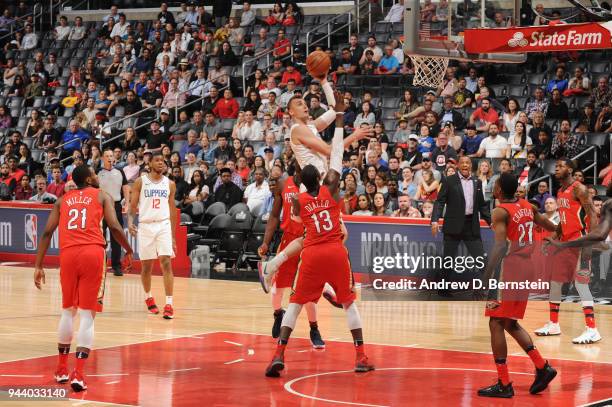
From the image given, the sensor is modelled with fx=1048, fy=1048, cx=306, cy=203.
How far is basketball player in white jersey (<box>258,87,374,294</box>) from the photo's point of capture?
29.4ft

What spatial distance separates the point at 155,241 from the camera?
12.6m

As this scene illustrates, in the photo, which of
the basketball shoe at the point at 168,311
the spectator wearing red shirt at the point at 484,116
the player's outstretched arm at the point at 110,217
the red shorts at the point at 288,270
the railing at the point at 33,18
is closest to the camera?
the player's outstretched arm at the point at 110,217

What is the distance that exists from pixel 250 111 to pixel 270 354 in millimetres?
10676

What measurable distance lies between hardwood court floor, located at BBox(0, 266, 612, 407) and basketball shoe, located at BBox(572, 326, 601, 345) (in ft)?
0.37

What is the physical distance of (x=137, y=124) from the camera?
2320 cm

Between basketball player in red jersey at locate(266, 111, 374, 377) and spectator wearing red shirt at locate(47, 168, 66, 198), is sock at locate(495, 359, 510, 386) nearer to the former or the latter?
basketball player in red jersey at locate(266, 111, 374, 377)

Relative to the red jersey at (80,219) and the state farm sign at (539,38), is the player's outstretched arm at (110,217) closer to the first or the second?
the red jersey at (80,219)

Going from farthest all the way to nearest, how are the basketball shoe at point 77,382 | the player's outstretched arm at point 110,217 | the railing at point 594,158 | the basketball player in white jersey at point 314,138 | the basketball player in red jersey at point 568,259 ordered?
the railing at point 594,158 < the basketball player in red jersey at point 568,259 < the basketball player in white jersey at point 314,138 < the player's outstretched arm at point 110,217 < the basketball shoe at point 77,382

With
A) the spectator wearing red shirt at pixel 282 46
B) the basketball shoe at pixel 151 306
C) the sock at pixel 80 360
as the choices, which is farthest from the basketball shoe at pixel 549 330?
the spectator wearing red shirt at pixel 282 46

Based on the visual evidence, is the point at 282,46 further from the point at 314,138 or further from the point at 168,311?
the point at 314,138

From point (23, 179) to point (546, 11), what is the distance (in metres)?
10.5

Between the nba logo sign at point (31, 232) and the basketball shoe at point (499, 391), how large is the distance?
1273cm

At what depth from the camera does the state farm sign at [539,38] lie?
1134 centimetres

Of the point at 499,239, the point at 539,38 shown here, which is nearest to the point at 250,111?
the point at 539,38
